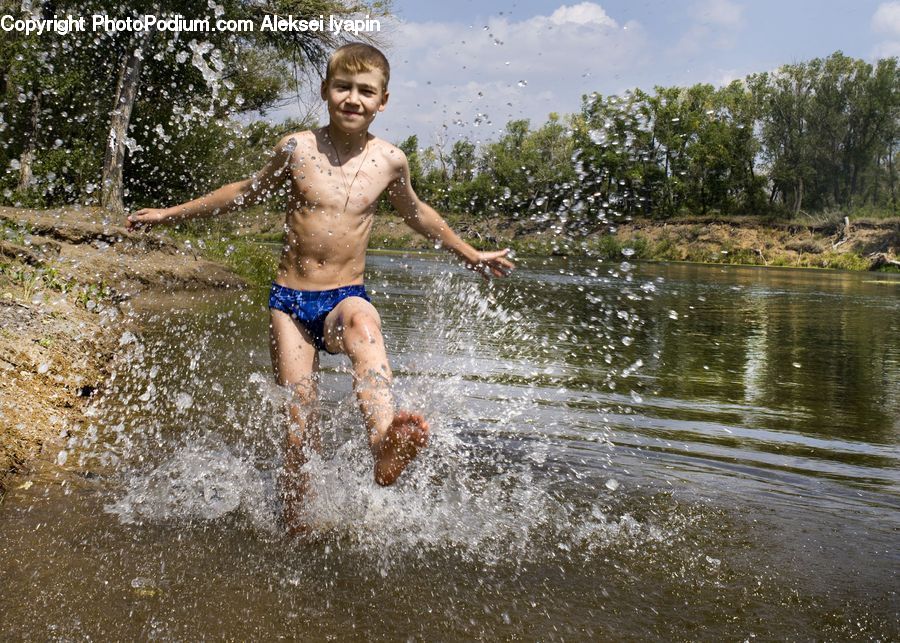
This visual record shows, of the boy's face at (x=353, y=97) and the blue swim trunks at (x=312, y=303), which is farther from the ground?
the boy's face at (x=353, y=97)

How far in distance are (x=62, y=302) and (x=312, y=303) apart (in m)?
4.19

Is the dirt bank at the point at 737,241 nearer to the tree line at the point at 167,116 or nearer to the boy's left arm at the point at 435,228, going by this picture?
the tree line at the point at 167,116

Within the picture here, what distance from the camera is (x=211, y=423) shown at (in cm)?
484

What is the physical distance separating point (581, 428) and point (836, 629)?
2694mm

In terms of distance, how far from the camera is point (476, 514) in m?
3.61

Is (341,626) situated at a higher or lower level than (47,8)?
lower

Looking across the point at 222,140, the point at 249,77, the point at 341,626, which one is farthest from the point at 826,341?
the point at 249,77

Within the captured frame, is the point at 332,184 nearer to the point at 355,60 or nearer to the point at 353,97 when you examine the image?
the point at 353,97

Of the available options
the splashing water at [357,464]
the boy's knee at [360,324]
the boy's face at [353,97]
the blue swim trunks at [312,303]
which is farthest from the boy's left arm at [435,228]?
the splashing water at [357,464]

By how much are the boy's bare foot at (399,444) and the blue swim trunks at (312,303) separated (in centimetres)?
75

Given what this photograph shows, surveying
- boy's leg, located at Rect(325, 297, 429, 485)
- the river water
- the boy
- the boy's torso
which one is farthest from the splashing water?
the boy's torso

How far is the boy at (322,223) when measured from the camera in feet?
11.4

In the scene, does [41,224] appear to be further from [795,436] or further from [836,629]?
[836,629]

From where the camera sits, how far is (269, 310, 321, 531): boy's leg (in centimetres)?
344
